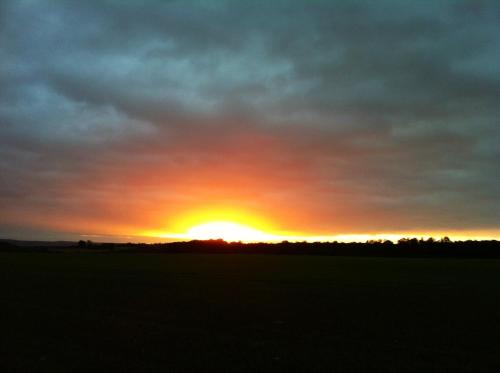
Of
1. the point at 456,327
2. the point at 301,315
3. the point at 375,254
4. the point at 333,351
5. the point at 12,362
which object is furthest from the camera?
the point at 375,254

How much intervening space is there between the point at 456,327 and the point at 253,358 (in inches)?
285

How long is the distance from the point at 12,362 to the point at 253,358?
17.2ft

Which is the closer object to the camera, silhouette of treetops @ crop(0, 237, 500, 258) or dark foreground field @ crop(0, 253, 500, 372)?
dark foreground field @ crop(0, 253, 500, 372)

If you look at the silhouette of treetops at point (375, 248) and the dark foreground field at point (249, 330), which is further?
the silhouette of treetops at point (375, 248)

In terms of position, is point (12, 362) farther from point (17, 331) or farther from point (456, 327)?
point (456, 327)

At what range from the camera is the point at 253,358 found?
1091cm

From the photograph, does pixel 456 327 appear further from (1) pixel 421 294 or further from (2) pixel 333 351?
(1) pixel 421 294

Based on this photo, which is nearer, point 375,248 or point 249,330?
point 249,330

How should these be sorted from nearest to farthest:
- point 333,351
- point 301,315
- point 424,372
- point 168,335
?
point 424,372
point 333,351
point 168,335
point 301,315

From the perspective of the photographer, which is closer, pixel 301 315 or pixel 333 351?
pixel 333 351

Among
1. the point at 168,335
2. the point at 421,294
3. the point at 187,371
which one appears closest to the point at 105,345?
the point at 168,335

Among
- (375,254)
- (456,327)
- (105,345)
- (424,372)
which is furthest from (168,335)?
(375,254)

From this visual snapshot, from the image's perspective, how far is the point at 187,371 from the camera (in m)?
9.91

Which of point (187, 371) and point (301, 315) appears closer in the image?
point (187, 371)
